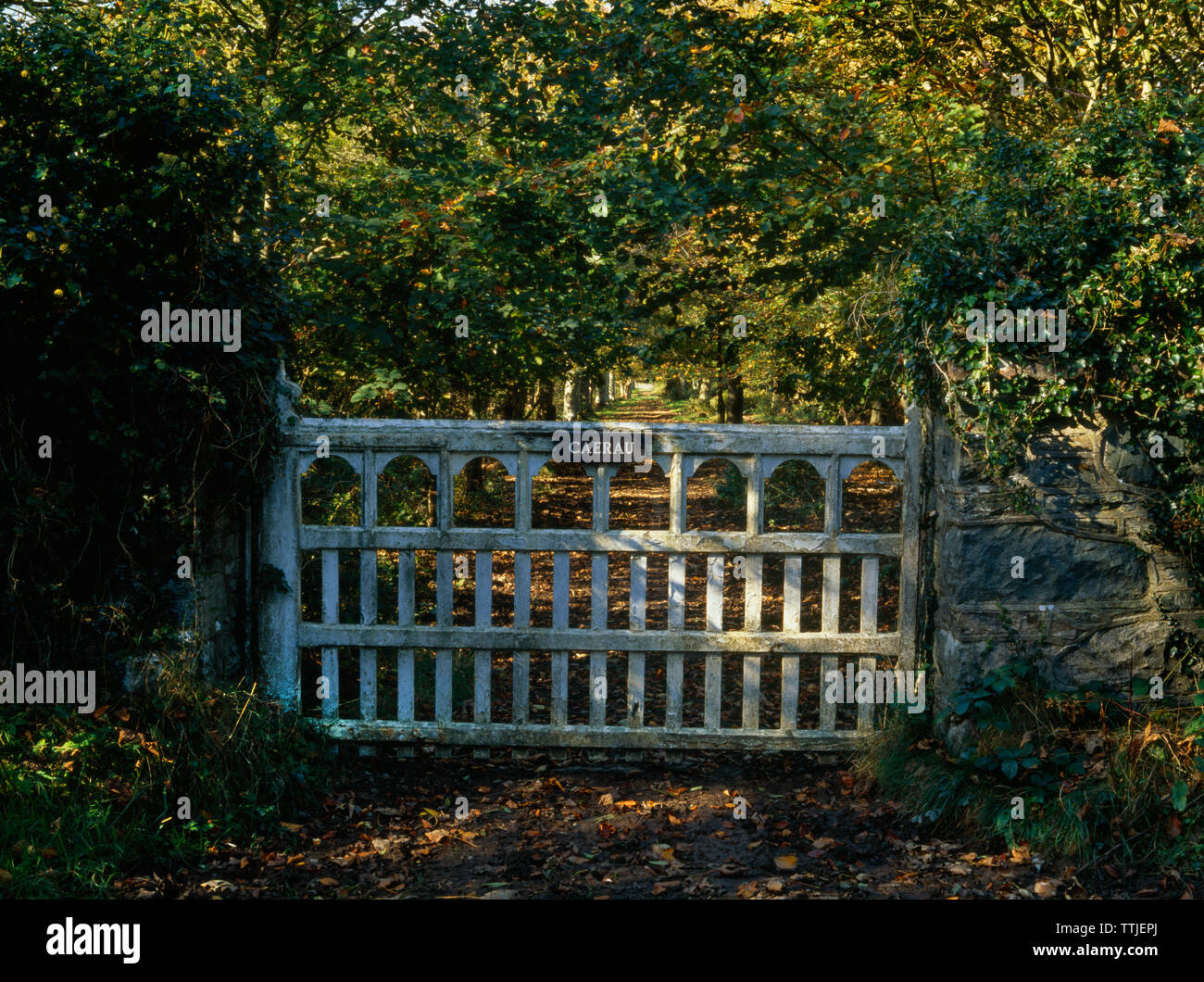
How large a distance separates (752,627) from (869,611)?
0.62 meters

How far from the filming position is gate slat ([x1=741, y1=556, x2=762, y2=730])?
4883mm

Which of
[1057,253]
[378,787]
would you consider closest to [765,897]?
[378,787]

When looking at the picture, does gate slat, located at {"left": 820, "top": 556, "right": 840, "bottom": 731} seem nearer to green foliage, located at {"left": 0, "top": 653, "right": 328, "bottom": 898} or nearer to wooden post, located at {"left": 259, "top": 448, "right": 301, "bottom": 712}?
green foliage, located at {"left": 0, "top": 653, "right": 328, "bottom": 898}

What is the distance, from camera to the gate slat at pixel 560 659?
490 cm

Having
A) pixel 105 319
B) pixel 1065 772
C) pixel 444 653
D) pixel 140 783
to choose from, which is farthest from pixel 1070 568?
pixel 105 319

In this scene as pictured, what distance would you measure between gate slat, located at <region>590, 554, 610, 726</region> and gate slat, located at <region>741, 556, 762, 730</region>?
750mm

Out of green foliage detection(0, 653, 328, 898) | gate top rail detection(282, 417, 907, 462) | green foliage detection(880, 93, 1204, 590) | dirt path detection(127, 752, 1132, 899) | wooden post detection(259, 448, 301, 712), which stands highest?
green foliage detection(880, 93, 1204, 590)

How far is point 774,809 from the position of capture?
4.44 meters

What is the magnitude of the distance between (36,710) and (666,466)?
3196mm

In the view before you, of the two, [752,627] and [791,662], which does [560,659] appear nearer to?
[752,627]

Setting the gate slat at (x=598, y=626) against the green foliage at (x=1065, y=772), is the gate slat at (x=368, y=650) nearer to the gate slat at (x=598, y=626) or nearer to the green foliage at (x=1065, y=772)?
the gate slat at (x=598, y=626)

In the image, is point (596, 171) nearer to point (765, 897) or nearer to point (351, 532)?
point (351, 532)

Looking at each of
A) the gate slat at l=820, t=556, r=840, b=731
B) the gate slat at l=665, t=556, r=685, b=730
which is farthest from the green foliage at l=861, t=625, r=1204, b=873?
the gate slat at l=665, t=556, r=685, b=730

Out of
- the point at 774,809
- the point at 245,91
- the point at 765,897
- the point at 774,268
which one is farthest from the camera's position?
the point at 774,268
